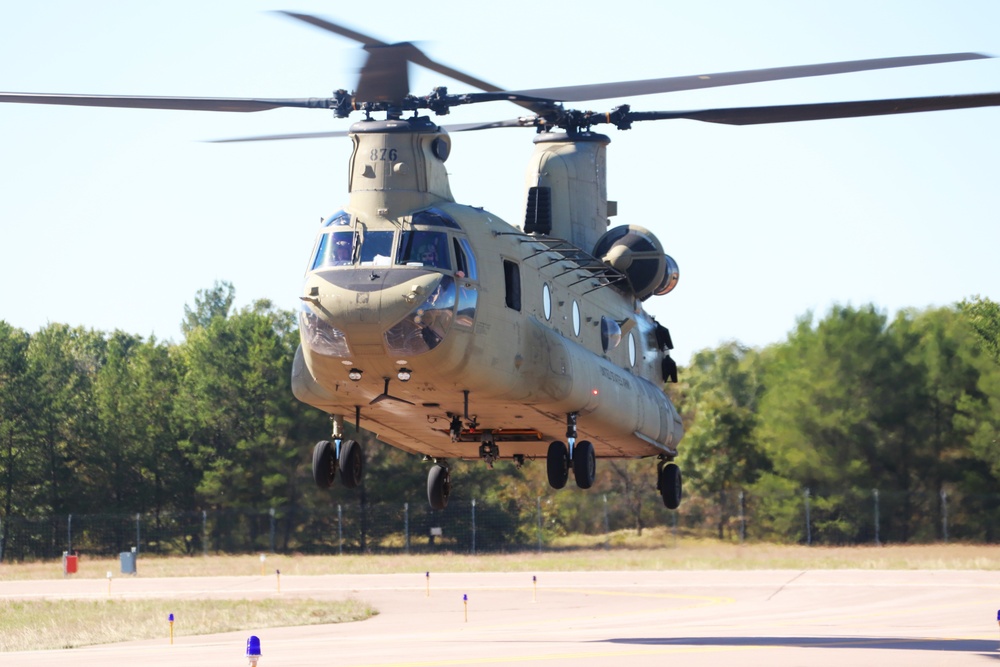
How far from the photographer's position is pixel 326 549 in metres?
63.7

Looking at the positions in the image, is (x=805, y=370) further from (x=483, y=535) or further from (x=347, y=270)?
(x=347, y=270)

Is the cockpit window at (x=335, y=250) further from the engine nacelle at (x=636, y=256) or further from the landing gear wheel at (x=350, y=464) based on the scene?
the engine nacelle at (x=636, y=256)

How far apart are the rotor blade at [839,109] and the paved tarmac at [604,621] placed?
9583 mm

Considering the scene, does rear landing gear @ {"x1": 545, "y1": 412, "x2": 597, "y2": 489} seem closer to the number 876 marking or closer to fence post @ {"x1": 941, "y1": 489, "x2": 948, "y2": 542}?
the number 876 marking

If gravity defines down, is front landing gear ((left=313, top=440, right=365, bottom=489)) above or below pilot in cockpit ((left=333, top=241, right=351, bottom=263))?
below

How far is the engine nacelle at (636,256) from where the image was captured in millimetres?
25672

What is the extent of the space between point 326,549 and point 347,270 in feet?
153

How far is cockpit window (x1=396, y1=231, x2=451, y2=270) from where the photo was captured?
18.9 meters

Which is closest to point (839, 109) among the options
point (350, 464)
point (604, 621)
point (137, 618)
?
point (350, 464)

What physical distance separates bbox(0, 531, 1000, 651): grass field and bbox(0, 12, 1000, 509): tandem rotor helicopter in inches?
494

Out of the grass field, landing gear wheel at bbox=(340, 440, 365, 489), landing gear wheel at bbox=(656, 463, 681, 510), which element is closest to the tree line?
the grass field

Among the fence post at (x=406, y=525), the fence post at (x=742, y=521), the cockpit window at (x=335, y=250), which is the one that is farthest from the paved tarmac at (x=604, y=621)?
the fence post at (x=742, y=521)

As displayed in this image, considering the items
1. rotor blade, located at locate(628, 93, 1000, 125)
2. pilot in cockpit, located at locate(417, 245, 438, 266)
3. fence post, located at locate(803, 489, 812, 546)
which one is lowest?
fence post, located at locate(803, 489, 812, 546)

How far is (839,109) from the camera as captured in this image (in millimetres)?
19672
